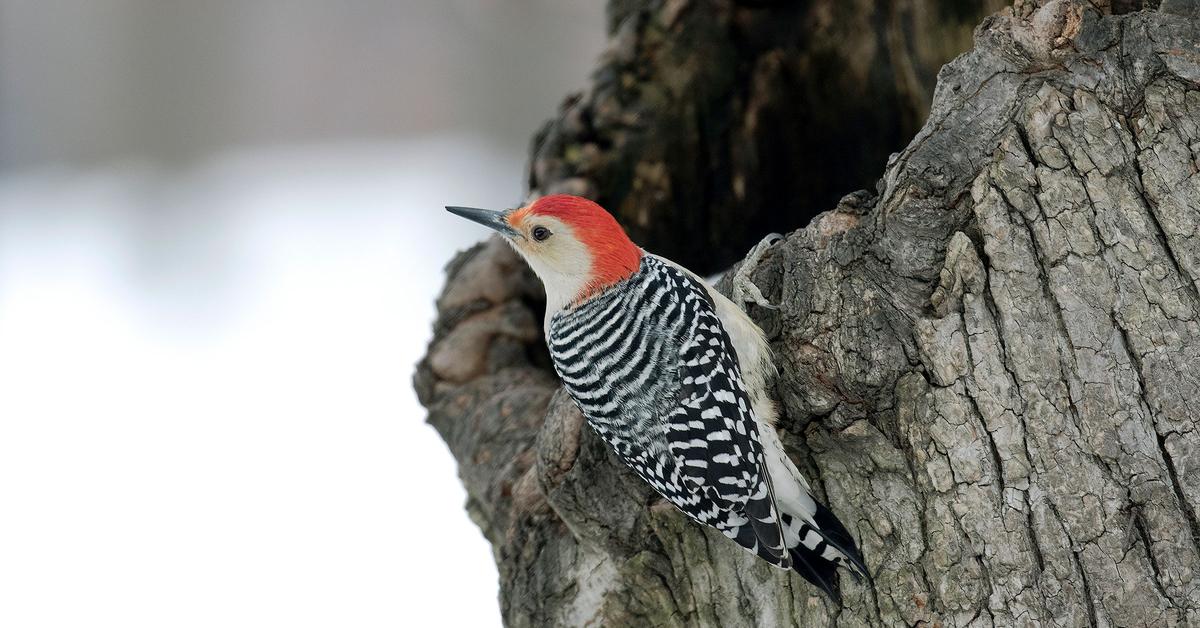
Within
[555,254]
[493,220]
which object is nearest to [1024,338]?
[555,254]

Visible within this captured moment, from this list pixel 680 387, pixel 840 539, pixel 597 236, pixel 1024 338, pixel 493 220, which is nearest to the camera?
pixel 1024 338

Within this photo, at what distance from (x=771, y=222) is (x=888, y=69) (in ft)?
2.40

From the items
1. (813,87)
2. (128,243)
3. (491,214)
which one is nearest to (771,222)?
(813,87)

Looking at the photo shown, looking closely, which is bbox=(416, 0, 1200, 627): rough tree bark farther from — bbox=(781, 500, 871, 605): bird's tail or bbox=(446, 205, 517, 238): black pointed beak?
bbox=(446, 205, 517, 238): black pointed beak

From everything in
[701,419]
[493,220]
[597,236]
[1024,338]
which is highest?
[493,220]

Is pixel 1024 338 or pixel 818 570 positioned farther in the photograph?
pixel 818 570

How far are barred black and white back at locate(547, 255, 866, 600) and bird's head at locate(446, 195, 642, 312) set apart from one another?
0.50ft

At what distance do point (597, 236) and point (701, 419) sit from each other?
646 millimetres

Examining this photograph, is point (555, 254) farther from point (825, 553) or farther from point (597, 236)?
point (825, 553)

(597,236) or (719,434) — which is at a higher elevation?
(597,236)

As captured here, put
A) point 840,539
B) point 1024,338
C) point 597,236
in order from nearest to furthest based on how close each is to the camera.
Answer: point 1024,338
point 840,539
point 597,236

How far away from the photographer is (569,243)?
117 inches

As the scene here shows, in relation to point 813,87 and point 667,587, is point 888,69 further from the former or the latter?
point 667,587

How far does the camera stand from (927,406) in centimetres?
231
